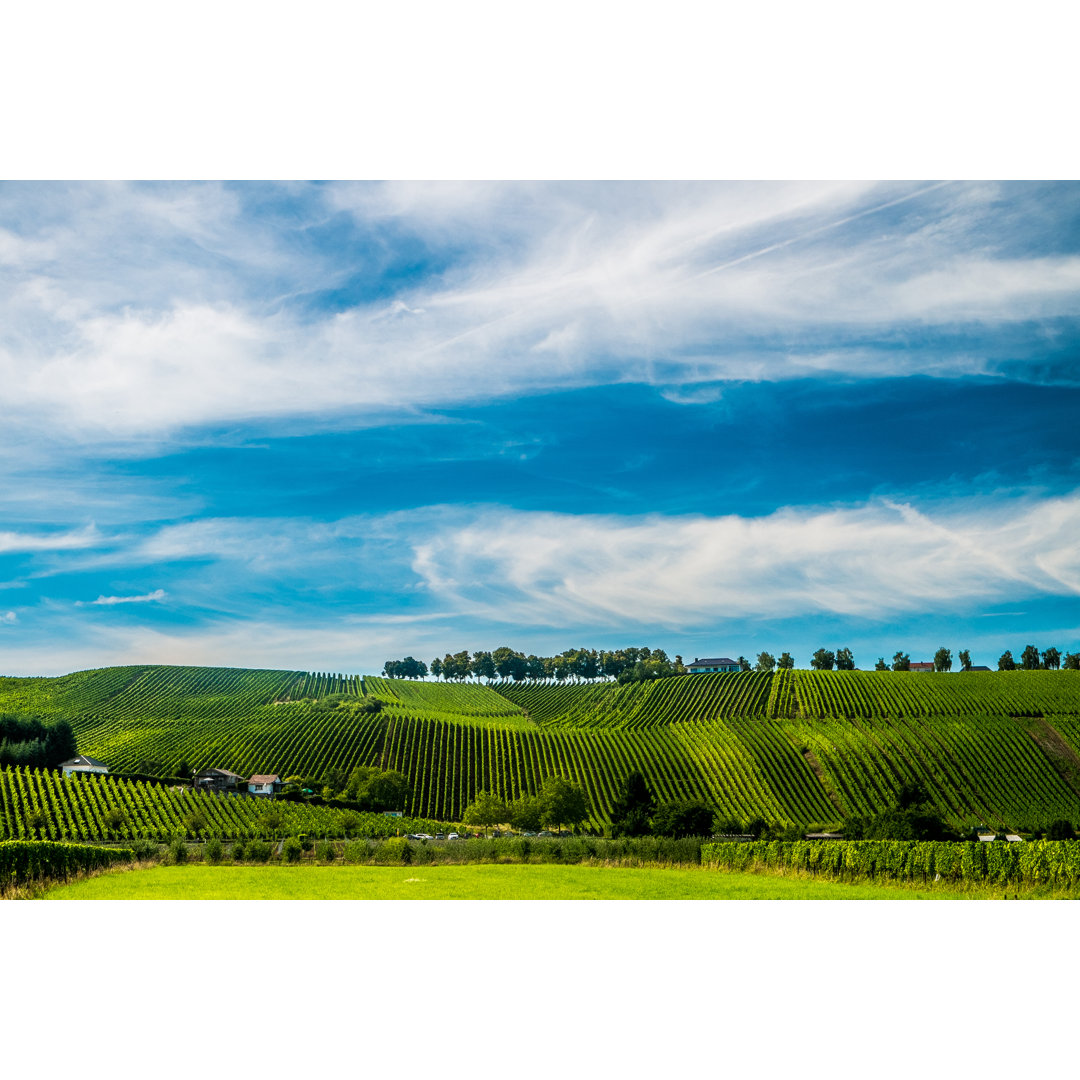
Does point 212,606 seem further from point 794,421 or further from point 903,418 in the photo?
point 903,418

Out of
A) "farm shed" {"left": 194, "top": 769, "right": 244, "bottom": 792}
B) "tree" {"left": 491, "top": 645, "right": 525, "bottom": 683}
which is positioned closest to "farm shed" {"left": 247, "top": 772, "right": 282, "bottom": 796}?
"farm shed" {"left": 194, "top": 769, "right": 244, "bottom": 792}

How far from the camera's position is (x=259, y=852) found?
9023mm

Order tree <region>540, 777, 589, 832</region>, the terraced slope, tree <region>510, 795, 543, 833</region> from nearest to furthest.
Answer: tree <region>540, 777, 589, 832</region>
tree <region>510, 795, 543, 833</region>
the terraced slope

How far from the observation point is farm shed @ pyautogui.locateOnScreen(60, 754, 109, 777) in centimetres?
939

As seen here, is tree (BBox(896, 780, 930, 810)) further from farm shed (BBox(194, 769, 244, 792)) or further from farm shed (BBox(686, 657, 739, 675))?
farm shed (BBox(194, 769, 244, 792))

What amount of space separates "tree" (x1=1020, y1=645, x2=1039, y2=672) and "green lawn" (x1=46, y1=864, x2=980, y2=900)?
4.21 metres

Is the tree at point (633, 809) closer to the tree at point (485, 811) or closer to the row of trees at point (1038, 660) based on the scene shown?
the tree at point (485, 811)

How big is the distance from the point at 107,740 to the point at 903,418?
994 centimetres

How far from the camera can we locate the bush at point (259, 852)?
898 centimetres

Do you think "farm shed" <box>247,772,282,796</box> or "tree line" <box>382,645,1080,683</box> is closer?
"farm shed" <box>247,772,282,796</box>

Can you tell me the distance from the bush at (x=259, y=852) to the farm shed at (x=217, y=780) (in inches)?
55.4

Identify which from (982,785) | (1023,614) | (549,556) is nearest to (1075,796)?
(982,785)

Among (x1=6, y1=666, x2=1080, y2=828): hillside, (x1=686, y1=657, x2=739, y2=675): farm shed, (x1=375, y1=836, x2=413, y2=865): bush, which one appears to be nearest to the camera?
(x1=375, y1=836, x2=413, y2=865): bush

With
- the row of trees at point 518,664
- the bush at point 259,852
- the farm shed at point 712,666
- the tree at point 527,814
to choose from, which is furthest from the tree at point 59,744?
the farm shed at point 712,666
